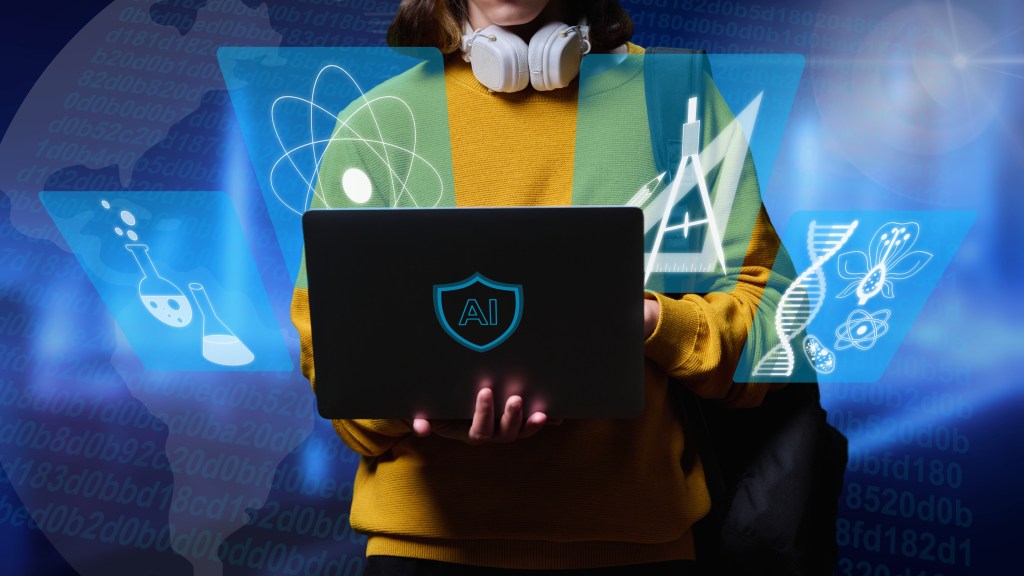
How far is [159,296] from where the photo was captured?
1233 mm

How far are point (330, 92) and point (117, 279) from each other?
0.41 metres

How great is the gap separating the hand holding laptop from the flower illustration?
54 centimetres

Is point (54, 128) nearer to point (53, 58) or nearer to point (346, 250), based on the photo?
point (53, 58)

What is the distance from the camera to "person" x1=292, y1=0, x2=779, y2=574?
94cm

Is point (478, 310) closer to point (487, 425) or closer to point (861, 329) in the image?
point (487, 425)

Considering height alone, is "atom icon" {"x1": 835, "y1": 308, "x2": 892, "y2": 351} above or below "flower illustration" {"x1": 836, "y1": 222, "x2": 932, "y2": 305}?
below

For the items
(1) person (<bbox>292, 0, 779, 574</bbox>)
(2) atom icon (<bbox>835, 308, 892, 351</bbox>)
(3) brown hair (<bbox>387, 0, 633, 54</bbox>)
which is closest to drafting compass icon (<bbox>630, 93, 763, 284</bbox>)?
(1) person (<bbox>292, 0, 779, 574</bbox>)

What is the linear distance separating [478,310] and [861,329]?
65 cm

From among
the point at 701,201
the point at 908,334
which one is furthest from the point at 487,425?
the point at 908,334

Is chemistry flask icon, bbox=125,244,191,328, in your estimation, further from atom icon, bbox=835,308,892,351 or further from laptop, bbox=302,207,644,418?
atom icon, bbox=835,308,892,351

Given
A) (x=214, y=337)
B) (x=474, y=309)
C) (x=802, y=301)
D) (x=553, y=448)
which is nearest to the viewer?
(x=474, y=309)

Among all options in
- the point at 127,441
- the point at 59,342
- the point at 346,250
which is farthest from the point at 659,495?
the point at 59,342

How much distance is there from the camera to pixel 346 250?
2.68 feet

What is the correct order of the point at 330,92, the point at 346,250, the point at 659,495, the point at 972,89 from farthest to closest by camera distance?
the point at 972,89
the point at 330,92
the point at 659,495
the point at 346,250
